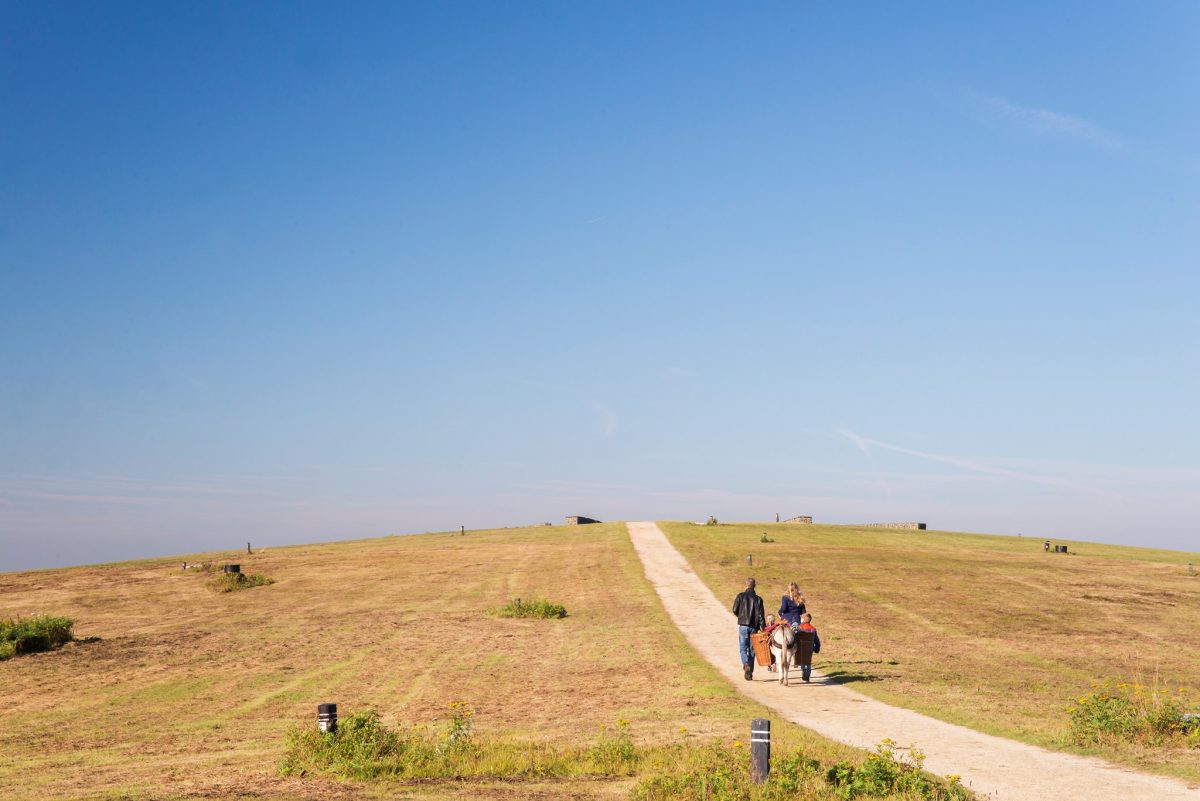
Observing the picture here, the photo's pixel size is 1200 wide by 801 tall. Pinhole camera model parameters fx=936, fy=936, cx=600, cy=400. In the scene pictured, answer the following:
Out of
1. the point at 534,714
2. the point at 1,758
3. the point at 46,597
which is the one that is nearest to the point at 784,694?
the point at 534,714

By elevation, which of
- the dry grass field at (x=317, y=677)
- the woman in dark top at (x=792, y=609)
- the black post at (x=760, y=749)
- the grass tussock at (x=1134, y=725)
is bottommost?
the dry grass field at (x=317, y=677)

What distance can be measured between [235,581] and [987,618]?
36005 millimetres

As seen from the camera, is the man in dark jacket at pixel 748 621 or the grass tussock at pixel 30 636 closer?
the man in dark jacket at pixel 748 621

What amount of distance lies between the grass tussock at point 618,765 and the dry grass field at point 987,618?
14.8ft

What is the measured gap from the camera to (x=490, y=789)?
1323cm

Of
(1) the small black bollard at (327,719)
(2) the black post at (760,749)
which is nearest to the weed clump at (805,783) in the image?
(2) the black post at (760,749)

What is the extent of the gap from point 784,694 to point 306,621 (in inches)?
883

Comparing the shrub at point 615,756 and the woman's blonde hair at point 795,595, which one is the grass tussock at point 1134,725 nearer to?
the woman's blonde hair at point 795,595

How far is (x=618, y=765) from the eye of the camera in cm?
1394

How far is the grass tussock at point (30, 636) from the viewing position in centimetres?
3094

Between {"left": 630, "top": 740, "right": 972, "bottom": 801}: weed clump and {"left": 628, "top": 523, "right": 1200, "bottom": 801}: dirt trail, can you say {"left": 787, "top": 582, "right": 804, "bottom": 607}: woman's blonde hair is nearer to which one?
{"left": 628, "top": 523, "right": 1200, "bottom": 801}: dirt trail

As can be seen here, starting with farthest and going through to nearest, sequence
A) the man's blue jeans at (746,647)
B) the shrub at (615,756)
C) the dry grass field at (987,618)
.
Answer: the man's blue jeans at (746,647) < the dry grass field at (987,618) < the shrub at (615,756)

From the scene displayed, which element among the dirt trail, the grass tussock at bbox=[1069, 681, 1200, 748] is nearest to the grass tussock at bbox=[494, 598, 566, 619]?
the dirt trail

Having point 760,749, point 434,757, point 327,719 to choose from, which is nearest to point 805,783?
point 760,749
